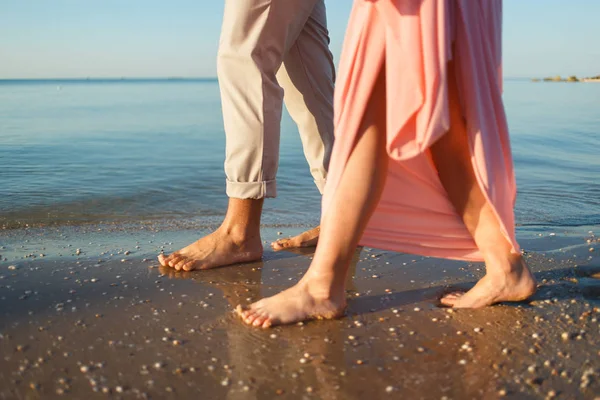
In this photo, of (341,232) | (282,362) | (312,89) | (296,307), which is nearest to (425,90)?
(341,232)

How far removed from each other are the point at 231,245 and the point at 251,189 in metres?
0.29

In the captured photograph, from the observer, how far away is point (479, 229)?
237 cm

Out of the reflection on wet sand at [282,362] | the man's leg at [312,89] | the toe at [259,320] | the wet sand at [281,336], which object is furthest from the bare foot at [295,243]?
the toe at [259,320]

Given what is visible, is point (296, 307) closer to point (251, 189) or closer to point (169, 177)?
point (251, 189)

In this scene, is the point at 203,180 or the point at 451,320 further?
the point at 203,180

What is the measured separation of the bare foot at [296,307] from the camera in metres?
2.21

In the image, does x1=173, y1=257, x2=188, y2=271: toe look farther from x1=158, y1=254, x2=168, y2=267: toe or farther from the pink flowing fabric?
the pink flowing fabric

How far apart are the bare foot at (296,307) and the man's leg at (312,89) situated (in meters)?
1.03

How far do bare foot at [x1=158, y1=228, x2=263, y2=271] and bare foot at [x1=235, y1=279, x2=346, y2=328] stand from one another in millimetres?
602

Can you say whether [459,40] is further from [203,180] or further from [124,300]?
[203,180]

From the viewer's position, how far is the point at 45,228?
3984 millimetres

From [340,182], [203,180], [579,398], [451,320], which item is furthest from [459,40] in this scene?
[203,180]

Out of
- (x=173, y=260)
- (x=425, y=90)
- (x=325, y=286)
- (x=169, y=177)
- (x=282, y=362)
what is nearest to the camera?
(x=282, y=362)

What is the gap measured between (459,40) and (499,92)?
0.80 feet
